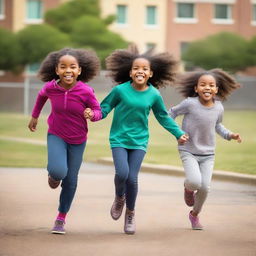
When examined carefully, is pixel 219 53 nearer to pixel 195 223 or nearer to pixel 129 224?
pixel 195 223

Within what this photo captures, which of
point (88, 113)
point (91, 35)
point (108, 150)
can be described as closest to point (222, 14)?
point (91, 35)

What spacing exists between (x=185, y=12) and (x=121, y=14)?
17.9ft

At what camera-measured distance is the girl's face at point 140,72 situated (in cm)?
930

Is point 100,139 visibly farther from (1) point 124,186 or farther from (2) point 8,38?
(2) point 8,38

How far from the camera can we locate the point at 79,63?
368 inches

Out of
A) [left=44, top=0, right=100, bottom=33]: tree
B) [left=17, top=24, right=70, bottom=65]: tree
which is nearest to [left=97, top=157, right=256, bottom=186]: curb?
[left=17, top=24, right=70, bottom=65]: tree

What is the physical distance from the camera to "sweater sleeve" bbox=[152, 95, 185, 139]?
9359 millimetres

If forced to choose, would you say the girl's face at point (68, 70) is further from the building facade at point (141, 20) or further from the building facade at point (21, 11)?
the building facade at point (141, 20)

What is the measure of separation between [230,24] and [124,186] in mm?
70643

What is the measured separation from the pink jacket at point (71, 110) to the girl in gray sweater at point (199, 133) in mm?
997

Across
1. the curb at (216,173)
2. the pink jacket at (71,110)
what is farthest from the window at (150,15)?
the pink jacket at (71,110)

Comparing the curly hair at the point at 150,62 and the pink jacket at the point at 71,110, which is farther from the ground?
the curly hair at the point at 150,62

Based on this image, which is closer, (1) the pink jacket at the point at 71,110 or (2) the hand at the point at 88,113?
(2) the hand at the point at 88,113

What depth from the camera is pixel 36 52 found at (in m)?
53.8
